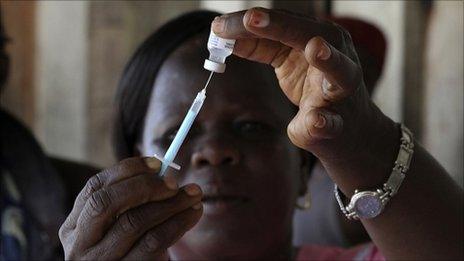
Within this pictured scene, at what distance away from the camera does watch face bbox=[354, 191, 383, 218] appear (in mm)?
1200

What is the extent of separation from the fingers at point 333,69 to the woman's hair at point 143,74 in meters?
0.58

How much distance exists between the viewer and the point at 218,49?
1.08m

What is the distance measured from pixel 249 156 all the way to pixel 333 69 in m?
0.50

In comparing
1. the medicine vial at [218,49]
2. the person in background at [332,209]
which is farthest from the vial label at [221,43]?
the person in background at [332,209]

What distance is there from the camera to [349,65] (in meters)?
1.02

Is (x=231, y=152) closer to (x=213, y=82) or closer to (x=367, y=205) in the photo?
(x=213, y=82)

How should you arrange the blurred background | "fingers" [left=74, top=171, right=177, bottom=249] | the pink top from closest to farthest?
"fingers" [left=74, top=171, right=177, bottom=249], the pink top, the blurred background

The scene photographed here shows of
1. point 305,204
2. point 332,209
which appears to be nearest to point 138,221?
point 305,204

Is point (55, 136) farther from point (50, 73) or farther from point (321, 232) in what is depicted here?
point (321, 232)

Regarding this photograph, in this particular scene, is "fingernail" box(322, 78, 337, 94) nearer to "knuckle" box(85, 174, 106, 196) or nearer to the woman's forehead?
"knuckle" box(85, 174, 106, 196)

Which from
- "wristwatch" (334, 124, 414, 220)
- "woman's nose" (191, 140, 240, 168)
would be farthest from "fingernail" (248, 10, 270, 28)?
"woman's nose" (191, 140, 240, 168)

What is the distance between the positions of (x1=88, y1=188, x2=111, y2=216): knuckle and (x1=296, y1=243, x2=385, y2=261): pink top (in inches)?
23.5

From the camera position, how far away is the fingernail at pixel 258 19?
3.19ft

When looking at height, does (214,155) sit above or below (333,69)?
below
